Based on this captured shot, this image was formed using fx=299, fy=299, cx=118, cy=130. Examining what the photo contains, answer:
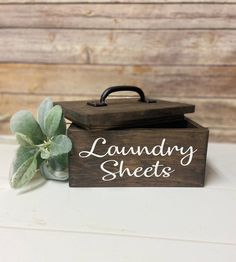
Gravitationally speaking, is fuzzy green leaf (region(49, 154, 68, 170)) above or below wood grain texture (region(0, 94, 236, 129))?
below

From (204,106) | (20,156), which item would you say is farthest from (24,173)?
(204,106)

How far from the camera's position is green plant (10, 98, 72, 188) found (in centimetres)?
59

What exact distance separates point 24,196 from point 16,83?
0.48 meters

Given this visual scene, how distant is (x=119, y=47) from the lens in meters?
0.89

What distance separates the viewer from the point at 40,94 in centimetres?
95

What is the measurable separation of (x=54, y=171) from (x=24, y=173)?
70 mm

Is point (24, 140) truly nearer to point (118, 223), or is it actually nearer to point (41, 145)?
point (41, 145)

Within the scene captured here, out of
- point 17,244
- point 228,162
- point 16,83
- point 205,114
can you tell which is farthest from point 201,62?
point 17,244

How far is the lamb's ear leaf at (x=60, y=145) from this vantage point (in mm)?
570

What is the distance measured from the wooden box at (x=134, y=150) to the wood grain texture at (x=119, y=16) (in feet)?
1.18

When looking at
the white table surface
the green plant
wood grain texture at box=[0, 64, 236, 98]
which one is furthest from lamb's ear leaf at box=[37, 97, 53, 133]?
wood grain texture at box=[0, 64, 236, 98]

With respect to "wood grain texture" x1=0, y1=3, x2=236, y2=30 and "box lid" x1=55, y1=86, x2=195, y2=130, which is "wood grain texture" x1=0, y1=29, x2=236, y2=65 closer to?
"wood grain texture" x1=0, y1=3, x2=236, y2=30

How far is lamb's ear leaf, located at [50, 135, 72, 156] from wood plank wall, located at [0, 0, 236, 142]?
1.22ft

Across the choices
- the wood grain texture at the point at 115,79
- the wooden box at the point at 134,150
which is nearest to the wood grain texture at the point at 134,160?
the wooden box at the point at 134,150
